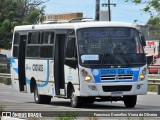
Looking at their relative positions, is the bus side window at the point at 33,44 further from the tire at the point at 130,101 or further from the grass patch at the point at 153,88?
the grass patch at the point at 153,88

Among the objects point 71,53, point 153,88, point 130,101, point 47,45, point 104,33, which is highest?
point 104,33

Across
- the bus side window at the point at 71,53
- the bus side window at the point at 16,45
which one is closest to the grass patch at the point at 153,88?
the bus side window at the point at 16,45

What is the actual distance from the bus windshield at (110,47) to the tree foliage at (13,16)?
1773 inches

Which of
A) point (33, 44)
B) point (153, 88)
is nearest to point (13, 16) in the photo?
point (153, 88)

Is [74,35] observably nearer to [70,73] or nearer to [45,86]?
[70,73]

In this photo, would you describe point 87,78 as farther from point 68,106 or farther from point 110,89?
point 68,106

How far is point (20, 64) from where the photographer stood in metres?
29.2

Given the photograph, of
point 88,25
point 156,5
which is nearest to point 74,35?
point 88,25

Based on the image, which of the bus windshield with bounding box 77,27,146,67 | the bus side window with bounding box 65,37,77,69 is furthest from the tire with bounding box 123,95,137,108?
the bus side window with bounding box 65,37,77,69

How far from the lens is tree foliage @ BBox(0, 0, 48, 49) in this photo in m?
70.3

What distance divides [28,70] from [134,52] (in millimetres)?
5721

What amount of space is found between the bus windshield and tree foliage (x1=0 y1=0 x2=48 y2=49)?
45.0m

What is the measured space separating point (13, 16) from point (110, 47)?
5023 centimetres

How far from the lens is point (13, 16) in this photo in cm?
7356
